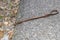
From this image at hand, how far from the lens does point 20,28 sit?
2.29m

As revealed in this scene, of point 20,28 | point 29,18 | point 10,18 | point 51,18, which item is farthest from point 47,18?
point 10,18

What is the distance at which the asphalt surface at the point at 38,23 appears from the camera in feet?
7.11

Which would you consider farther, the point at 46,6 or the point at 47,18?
the point at 46,6

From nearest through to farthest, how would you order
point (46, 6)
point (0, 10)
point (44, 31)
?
point (44, 31)
point (46, 6)
point (0, 10)

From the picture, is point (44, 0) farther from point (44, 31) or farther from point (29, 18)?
point (44, 31)

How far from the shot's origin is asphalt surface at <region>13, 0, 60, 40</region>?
7.11 feet

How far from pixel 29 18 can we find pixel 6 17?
0.46 meters

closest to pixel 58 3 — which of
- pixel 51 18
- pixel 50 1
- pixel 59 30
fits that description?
pixel 50 1

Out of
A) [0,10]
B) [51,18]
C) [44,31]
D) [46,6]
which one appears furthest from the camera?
[0,10]

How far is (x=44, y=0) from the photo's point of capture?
9.32ft

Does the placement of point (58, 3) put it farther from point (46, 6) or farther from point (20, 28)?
point (20, 28)

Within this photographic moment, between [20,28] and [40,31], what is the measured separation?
→ 23 centimetres

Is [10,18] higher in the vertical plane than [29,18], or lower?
lower

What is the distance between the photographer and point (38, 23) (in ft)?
7.71
